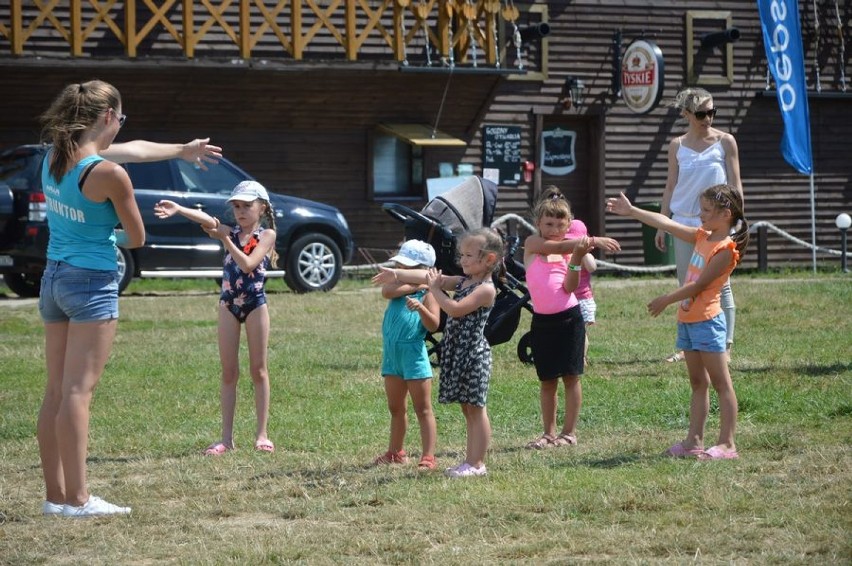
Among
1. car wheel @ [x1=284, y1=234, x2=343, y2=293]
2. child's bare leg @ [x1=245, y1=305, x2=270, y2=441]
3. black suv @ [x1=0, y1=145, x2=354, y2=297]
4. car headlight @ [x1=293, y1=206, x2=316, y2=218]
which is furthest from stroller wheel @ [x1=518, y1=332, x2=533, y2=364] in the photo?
car headlight @ [x1=293, y1=206, x2=316, y2=218]

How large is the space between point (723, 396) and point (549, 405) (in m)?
1.04

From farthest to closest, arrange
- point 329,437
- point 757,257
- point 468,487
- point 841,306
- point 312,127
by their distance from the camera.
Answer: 1. point 757,257
2. point 312,127
3. point 841,306
4. point 329,437
5. point 468,487

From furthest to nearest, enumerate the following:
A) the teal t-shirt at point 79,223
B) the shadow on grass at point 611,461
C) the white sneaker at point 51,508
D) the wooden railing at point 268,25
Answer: the wooden railing at point 268,25
the shadow on grass at point 611,461
the white sneaker at point 51,508
the teal t-shirt at point 79,223

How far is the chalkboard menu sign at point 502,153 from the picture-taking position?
22.4 m

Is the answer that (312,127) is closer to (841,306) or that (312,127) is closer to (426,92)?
(426,92)

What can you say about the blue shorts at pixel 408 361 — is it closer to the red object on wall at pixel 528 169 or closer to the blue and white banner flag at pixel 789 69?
the blue and white banner flag at pixel 789 69

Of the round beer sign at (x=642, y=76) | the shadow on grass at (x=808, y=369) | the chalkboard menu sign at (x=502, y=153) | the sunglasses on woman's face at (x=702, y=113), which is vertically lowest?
the shadow on grass at (x=808, y=369)

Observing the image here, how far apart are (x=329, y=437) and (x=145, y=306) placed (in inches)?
331

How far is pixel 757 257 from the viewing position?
23734 mm

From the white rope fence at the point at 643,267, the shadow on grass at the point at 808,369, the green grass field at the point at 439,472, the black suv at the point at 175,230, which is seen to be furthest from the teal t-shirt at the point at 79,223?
the white rope fence at the point at 643,267

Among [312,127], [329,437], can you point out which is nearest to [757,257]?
[312,127]

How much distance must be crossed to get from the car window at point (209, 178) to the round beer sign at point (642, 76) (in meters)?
7.53

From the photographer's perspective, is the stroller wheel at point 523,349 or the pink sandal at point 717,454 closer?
the pink sandal at point 717,454

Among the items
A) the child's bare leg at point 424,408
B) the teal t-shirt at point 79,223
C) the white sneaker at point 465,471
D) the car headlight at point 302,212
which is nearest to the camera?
the teal t-shirt at point 79,223
